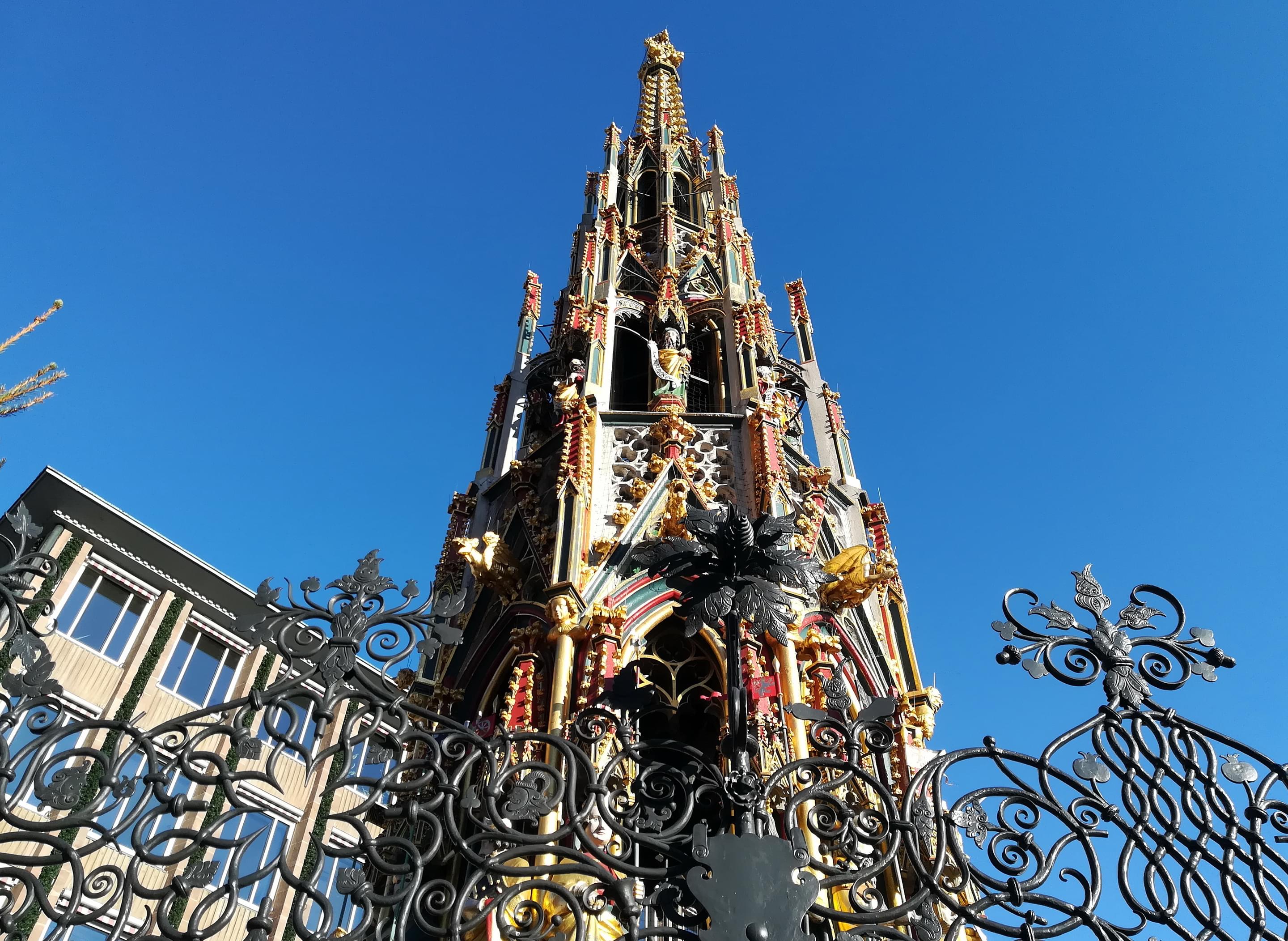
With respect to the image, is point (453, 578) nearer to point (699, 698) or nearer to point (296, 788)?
point (699, 698)

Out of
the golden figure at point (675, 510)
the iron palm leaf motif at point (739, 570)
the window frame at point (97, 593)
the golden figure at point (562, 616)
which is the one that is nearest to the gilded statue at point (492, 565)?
the golden figure at point (562, 616)

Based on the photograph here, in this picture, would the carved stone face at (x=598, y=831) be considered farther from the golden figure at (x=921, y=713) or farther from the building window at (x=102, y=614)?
the building window at (x=102, y=614)

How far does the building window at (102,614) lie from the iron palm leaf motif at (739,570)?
54.1 ft

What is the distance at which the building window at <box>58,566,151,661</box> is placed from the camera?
19.5 m

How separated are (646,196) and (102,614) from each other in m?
14.1

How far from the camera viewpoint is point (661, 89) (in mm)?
28531

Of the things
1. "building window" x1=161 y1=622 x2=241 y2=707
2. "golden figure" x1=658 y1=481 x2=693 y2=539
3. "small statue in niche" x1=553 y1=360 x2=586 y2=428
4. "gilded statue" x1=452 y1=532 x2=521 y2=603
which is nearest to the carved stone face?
"golden figure" x1=658 y1=481 x2=693 y2=539

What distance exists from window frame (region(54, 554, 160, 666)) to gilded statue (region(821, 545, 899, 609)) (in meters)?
13.7

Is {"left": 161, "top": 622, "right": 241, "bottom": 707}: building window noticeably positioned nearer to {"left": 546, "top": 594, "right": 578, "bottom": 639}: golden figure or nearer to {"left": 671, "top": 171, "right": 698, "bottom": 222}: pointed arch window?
{"left": 546, "top": 594, "right": 578, "bottom": 639}: golden figure

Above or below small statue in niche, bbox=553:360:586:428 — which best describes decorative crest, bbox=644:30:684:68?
above

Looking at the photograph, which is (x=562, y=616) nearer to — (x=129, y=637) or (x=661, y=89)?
(x=129, y=637)

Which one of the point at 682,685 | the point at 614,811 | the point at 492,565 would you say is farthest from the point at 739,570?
the point at 492,565

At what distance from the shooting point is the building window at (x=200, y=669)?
20.4 metres

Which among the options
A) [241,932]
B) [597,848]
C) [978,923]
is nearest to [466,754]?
[597,848]
